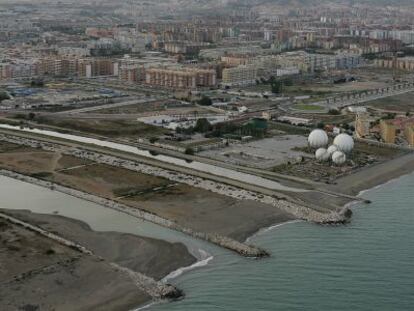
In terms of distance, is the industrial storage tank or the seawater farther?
the industrial storage tank

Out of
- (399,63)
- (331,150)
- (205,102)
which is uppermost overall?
(399,63)

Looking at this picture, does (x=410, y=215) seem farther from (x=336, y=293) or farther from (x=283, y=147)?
(x=283, y=147)

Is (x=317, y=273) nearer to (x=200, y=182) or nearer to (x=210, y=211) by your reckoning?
(x=210, y=211)

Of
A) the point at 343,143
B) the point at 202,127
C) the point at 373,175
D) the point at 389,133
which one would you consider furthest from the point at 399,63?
the point at 373,175

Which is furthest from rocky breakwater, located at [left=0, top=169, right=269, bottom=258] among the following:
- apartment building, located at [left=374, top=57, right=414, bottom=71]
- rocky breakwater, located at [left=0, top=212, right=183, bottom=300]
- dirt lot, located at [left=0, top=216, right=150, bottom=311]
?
apartment building, located at [left=374, top=57, right=414, bottom=71]

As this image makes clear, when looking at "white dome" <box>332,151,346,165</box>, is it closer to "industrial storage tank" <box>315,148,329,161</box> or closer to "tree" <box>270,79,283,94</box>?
"industrial storage tank" <box>315,148,329,161</box>
